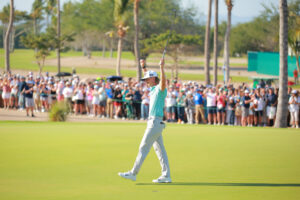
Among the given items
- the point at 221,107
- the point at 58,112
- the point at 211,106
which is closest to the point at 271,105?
the point at 221,107

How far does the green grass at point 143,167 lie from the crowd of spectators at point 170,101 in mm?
7135

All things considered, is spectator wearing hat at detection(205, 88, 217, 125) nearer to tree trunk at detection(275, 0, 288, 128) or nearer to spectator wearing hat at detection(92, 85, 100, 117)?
tree trunk at detection(275, 0, 288, 128)

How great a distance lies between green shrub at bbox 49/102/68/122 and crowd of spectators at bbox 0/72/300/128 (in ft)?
2.73

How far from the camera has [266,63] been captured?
52.9m

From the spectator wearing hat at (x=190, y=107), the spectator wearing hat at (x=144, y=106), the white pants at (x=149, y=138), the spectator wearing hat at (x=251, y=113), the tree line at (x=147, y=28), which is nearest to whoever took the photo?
the white pants at (x=149, y=138)

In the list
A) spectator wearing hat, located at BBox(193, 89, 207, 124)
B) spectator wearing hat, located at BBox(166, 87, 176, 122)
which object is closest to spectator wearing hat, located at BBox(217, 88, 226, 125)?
spectator wearing hat, located at BBox(193, 89, 207, 124)

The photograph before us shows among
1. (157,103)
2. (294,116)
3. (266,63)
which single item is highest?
(266,63)

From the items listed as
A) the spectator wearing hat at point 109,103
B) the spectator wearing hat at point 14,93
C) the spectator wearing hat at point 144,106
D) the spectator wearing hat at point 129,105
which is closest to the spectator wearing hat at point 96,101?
the spectator wearing hat at point 109,103

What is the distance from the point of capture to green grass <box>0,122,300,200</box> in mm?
8337

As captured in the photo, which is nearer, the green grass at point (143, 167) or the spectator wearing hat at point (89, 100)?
the green grass at point (143, 167)

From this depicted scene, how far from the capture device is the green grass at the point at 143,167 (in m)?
8.34

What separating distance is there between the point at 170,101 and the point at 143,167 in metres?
15.8

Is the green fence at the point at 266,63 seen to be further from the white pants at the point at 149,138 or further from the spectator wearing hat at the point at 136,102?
the white pants at the point at 149,138

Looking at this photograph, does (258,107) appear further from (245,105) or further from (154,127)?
(154,127)
